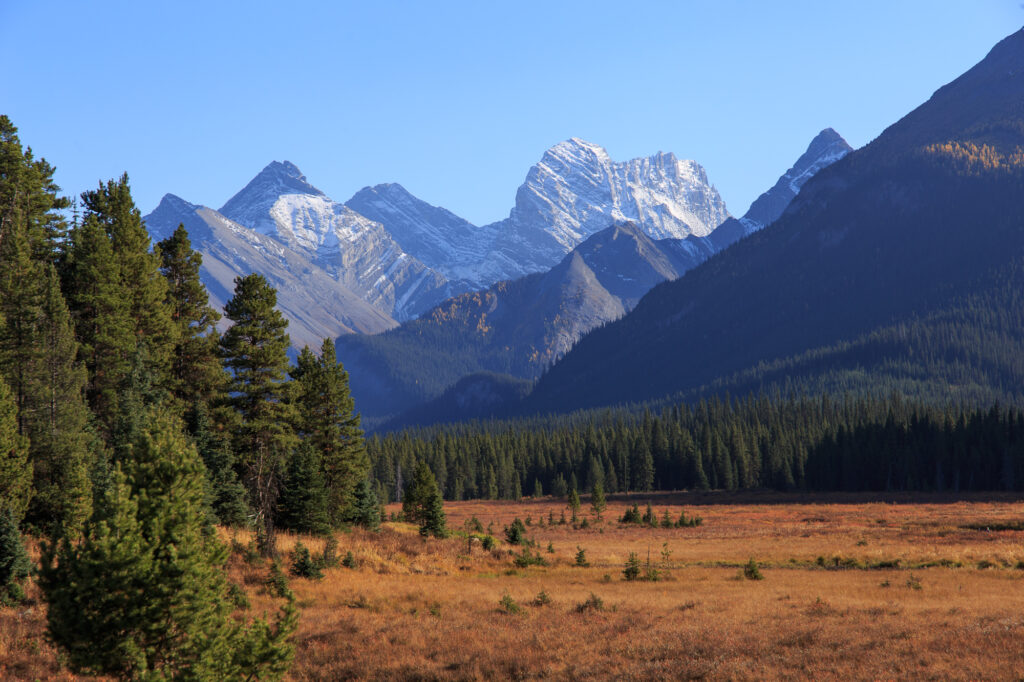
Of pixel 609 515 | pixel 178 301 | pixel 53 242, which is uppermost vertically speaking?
pixel 53 242

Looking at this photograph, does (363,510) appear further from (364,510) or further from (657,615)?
(657,615)

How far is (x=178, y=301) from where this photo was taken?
55.8 metres

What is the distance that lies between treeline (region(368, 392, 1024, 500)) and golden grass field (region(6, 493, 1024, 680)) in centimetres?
7694

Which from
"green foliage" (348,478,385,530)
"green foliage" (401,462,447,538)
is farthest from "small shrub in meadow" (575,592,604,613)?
"green foliage" (348,478,385,530)

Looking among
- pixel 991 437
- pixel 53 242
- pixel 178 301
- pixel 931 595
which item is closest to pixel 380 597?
pixel 931 595

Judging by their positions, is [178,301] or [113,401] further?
[178,301]

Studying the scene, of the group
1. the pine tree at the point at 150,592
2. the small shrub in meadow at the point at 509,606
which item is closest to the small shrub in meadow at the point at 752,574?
the small shrub in meadow at the point at 509,606

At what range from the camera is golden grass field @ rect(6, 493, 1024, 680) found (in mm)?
22938

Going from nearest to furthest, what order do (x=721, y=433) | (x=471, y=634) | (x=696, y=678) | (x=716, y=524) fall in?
(x=696, y=678) < (x=471, y=634) < (x=716, y=524) < (x=721, y=433)

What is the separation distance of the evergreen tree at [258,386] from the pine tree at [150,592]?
25.1 m

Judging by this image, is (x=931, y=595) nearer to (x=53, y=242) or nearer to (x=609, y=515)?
(x=53, y=242)

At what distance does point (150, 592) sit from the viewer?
20297mm

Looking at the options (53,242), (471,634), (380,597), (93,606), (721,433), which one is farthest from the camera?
(721,433)

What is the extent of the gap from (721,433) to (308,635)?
14395 cm
